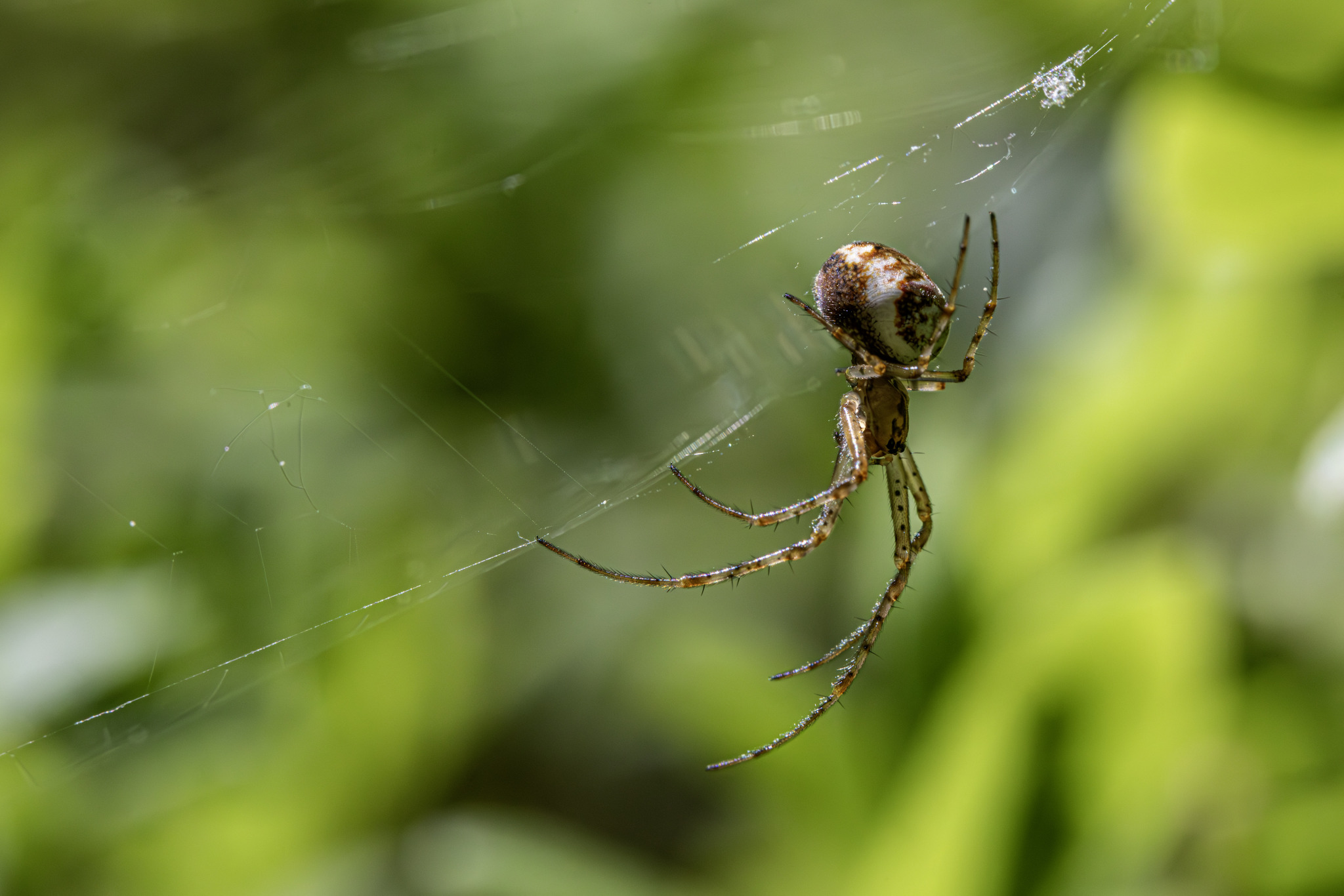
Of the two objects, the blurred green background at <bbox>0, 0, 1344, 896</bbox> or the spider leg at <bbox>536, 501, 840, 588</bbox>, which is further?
the spider leg at <bbox>536, 501, 840, 588</bbox>

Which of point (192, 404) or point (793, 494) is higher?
point (192, 404)

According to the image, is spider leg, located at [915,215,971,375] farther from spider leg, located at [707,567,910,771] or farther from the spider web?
spider leg, located at [707,567,910,771]

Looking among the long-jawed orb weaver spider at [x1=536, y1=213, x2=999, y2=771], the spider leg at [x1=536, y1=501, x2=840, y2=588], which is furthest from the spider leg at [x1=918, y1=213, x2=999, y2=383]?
the spider leg at [x1=536, y1=501, x2=840, y2=588]

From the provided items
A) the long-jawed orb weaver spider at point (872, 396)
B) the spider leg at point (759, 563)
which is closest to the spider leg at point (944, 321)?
the long-jawed orb weaver spider at point (872, 396)

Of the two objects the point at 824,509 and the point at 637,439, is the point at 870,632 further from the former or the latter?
the point at 637,439

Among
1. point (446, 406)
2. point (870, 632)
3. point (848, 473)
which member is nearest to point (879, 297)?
point (848, 473)

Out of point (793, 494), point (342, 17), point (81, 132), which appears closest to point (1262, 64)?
point (793, 494)

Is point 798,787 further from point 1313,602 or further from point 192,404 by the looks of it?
point 192,404
